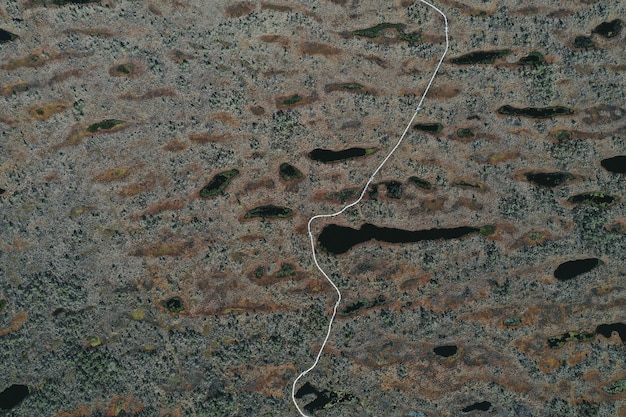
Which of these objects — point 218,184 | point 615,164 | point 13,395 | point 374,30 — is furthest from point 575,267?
point 13,395

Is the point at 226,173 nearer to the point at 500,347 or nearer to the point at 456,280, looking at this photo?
the point at 456,280

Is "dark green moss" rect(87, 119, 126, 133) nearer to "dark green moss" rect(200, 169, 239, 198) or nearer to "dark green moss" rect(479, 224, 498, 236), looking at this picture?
"dark green moss" rect(200, 169, 239, 198)

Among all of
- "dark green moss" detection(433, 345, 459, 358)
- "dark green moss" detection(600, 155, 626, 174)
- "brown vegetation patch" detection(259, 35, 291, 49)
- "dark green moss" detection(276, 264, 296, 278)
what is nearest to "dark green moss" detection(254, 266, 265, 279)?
"dark green moss" detection(276, 264, 296, 278)

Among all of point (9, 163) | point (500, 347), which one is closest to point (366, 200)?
point (500, 347)

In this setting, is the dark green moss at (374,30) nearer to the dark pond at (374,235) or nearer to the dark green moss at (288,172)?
the dark green moss at (288,172)

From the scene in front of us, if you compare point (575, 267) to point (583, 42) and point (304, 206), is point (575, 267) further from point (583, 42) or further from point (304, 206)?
point (304, 206)

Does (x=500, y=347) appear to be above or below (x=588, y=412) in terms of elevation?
above
